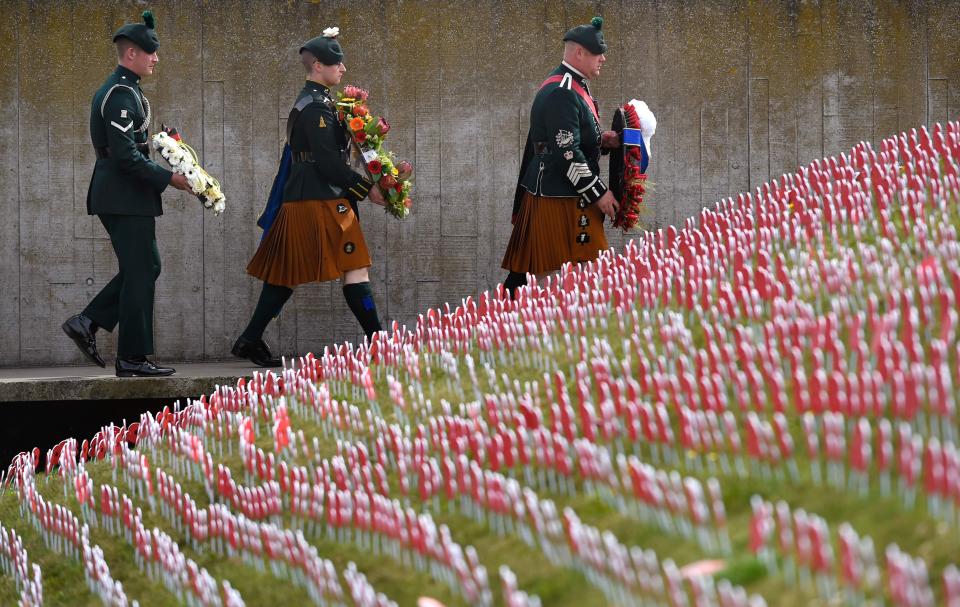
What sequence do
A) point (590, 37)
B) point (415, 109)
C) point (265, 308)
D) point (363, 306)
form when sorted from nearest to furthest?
point (590, 37) → point (363, 306) → point (265, 308) → point (415, 109)

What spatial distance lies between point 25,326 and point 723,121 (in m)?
5.30

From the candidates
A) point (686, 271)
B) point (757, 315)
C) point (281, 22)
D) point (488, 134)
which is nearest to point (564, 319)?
point (686, 271)

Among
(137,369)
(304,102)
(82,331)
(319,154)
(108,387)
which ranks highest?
(304,102)

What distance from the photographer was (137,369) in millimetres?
7008

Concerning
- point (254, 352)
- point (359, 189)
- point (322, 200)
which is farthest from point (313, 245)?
point (254, 352)

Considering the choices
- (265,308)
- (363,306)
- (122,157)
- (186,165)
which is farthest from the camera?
(265,308)

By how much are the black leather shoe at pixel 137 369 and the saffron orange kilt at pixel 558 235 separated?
7.06 ft

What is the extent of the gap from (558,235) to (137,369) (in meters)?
2.54

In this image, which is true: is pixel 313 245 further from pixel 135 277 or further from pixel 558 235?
pixel 558 235

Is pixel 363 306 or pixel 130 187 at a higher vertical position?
pixel 130 187

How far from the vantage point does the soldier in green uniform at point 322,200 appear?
23.7ft

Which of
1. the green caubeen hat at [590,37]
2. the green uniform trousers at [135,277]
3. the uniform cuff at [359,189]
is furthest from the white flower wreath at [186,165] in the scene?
the green caubeen hat at [590,37]

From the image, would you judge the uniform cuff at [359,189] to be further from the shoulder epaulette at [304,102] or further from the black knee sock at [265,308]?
the black knee sock at [265,308]

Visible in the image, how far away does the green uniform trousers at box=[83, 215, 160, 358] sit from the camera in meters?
6.88
